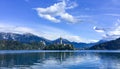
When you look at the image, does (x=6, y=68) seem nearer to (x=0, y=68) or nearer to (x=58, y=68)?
(x=0, y=68)

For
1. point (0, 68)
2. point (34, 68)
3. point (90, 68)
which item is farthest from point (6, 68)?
point (90, 68)

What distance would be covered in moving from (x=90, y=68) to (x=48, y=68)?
33.6 feet

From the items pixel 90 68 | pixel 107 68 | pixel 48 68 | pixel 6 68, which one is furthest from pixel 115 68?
pixel 6 68

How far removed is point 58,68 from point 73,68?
159 inches

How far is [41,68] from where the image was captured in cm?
6209

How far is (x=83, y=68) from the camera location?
63562 millimetres

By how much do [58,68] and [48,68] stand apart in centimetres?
242

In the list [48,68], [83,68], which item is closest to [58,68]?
[48,68]

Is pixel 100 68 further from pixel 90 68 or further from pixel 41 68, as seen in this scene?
pixel 41 68

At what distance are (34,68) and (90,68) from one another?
536 inches

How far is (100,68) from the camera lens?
6281 cm

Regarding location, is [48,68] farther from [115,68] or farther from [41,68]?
[115,68]

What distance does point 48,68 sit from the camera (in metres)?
62.4

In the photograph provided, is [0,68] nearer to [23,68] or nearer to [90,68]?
[23,68]
